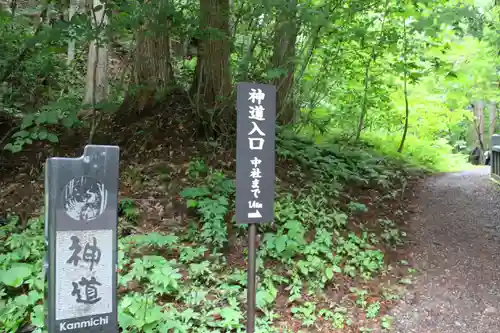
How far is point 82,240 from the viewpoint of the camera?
2.63 metres

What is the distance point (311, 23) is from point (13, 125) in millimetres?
5750

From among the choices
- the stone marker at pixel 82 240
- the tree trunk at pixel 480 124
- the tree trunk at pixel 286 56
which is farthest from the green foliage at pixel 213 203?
the tree trunk at pixel 480 124

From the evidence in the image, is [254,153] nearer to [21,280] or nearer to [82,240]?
[82,240]

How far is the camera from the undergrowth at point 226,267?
4254mm

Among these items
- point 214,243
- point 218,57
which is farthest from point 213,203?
point 218,57

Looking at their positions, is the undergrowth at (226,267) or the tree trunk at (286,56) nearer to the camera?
the undergrowth at (226,267)

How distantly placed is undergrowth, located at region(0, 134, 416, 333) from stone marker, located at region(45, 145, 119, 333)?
122 cm

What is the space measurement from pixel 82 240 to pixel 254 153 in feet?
4.87

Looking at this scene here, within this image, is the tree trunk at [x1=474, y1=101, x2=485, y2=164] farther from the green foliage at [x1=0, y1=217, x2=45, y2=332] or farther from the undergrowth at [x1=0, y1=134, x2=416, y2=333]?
the green foliage at [x1=0, y1=217, x2=45, y2=332]

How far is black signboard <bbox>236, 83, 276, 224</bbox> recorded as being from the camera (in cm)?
351

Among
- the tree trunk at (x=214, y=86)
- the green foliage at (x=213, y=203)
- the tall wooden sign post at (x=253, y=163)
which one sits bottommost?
the green foliage at (x=213, y=203)

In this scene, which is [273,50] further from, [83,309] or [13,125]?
[83,309]

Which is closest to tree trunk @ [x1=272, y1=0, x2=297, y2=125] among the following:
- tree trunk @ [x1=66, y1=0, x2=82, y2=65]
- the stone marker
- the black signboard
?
the black signboard

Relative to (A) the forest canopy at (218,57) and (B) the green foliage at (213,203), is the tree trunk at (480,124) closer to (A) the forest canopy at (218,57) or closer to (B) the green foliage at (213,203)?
(A) the forest canopy at (218,57)
